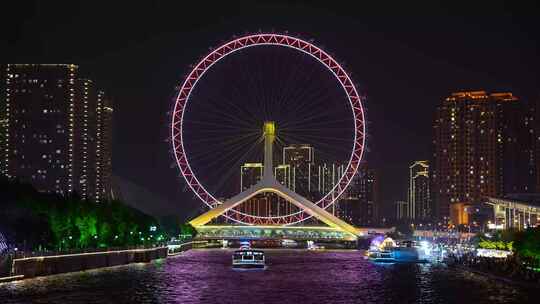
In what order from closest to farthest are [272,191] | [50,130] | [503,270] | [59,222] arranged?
[503,270]
[59,222]
[272,191]
[50,130]

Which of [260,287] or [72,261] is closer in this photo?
[260,287]

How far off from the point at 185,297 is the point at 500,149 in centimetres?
13014

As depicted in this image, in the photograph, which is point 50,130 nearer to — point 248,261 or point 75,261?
point 248,261

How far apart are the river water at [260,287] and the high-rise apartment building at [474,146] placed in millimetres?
102520

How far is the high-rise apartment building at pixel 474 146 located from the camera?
16212cm

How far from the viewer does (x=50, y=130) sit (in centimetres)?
15050

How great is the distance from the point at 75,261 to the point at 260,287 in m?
13.5

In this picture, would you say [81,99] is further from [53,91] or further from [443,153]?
[443,153]

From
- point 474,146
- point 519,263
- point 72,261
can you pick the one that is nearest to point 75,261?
point 72,261

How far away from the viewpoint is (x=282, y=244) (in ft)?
434

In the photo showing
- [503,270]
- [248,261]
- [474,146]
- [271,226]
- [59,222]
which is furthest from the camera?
[474,146]

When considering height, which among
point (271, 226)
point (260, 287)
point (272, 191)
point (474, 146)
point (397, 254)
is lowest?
point (260, 287)

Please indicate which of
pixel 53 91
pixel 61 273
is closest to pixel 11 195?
pixel 61 273

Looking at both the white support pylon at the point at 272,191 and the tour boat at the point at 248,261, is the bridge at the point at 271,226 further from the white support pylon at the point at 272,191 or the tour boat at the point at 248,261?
the tour boat at the point at 248,261
